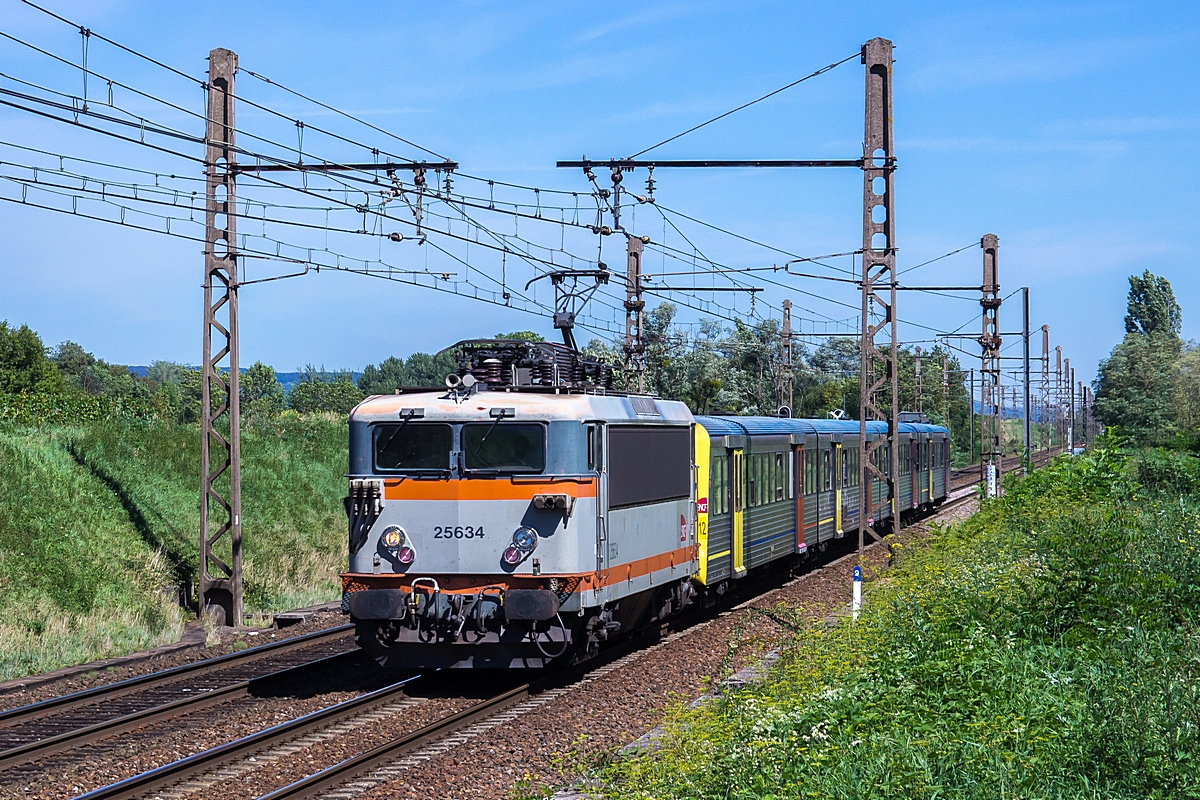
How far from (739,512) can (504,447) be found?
7678 millimetres

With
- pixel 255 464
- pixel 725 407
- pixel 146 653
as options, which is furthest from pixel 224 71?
pixel 725 407

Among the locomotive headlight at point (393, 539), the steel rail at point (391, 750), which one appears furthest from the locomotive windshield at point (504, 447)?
the steel rail at point (391, 750)

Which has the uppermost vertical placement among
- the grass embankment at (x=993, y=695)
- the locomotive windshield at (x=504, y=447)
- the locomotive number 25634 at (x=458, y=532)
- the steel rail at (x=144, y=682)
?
the locomotive windshield at (x=504, y=447)

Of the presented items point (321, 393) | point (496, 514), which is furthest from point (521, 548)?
point (321, 393)

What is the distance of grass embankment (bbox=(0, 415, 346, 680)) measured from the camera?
18.5 m

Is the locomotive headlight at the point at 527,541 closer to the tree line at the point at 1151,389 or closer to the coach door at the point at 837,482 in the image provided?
the coach door at the point at 837,482

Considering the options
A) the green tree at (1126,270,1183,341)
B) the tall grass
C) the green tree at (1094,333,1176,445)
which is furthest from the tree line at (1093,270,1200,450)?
the tall grass

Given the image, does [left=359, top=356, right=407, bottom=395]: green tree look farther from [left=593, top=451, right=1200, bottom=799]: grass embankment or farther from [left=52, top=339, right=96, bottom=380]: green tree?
[left=593, top=451, right=1200, bottom=799]: grass embankment

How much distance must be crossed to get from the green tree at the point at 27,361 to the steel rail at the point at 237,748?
53.3 m

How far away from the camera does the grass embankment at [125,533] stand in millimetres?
18469

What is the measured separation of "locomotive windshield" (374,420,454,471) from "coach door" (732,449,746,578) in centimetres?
729

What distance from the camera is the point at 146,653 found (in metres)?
16.4

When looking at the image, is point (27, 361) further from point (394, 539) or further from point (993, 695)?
point (993, 695)

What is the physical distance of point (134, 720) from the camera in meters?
12.0
